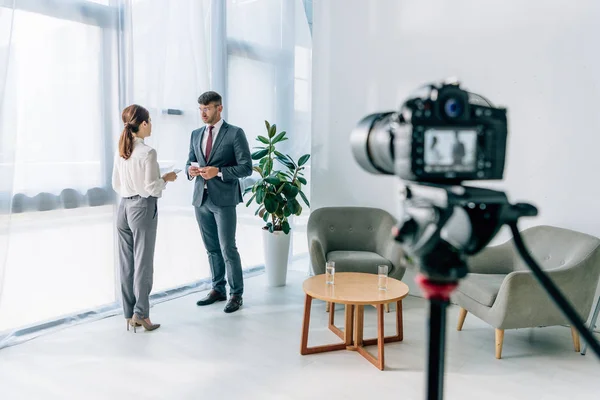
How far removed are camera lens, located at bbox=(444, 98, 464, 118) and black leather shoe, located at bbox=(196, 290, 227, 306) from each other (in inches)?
123

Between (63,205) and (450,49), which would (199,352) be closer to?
(63,205)

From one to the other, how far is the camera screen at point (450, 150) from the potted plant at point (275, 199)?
3.19 m

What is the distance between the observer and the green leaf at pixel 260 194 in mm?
3973

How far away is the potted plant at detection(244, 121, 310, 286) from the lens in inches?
158

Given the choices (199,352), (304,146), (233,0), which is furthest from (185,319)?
(233,0)

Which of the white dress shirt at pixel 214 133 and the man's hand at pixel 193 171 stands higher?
the white dress shirt at pixel 214 133

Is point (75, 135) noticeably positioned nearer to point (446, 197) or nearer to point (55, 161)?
point (55, 161)

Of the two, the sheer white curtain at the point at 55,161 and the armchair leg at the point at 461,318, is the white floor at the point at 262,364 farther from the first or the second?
the sheer white curtain at the point at 55,161

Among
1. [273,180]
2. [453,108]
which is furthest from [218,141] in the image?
[453,108]

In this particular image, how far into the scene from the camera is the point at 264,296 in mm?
3926

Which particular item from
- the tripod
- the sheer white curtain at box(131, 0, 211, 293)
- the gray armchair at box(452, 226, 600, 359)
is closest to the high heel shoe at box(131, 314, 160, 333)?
the sheer white curtain at box(131, 0, 211, 293)

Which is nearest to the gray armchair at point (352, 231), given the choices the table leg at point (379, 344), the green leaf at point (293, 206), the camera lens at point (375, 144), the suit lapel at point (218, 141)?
the green leaf at point (293, 206)

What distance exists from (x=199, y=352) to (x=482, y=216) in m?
2.38

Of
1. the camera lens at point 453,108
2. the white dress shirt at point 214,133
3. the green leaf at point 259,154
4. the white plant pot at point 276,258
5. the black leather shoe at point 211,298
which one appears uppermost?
the white dress shirt at point 214,133
